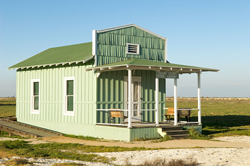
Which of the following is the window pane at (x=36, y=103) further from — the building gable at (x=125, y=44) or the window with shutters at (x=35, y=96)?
the building gable at (x=125, y=44)

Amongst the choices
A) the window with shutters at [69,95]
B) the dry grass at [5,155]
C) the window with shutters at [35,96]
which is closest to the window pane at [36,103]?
the window with shutters at [35,96]

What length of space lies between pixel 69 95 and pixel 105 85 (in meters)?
2.29

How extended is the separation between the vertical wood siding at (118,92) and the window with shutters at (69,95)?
1.87m

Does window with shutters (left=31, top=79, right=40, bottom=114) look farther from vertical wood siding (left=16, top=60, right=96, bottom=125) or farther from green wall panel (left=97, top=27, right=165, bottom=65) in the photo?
green wall panel (left=97, top=27, right=165, bottom=65)

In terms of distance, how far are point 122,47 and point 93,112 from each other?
145 inches

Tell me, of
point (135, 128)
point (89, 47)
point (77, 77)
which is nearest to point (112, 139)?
point (135, 128)

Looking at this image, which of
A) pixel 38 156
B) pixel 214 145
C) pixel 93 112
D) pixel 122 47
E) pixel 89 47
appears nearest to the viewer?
pixel 38 156

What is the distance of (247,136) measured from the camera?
1594 cm

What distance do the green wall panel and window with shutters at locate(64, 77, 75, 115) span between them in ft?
6.91

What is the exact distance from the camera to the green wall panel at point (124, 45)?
1562cm

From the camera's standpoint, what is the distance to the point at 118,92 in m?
15.7

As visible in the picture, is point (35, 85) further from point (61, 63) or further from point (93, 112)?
point (93, 112)

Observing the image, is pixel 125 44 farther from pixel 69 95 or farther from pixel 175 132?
pixel 175 132

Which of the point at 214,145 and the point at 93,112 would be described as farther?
the point at 93,112
